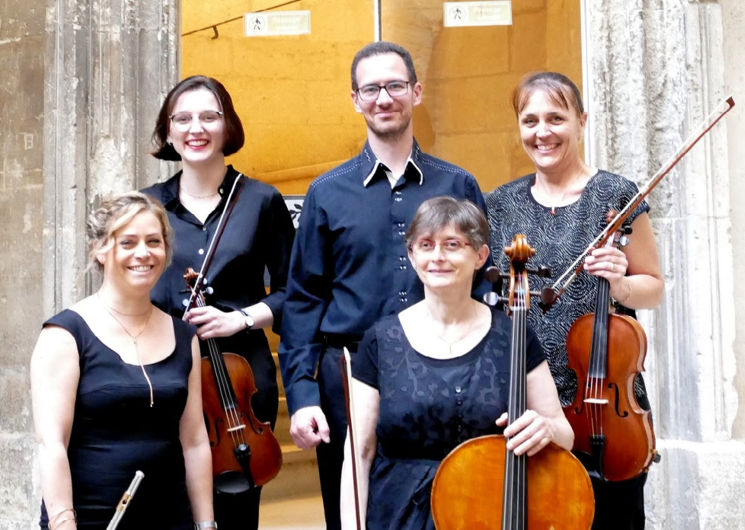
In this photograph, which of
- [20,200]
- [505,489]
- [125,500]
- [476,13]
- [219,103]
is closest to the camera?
[505,489]

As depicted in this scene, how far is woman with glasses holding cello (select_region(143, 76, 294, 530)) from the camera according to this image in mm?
2213

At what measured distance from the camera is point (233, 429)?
2.19 meters

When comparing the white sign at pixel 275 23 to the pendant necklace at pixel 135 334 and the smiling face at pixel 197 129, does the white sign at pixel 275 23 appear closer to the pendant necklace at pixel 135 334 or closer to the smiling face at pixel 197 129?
the smiling face at pixel 197 129

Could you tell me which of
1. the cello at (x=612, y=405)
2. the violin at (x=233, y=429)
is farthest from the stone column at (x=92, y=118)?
the cello at (x=612, y=405)

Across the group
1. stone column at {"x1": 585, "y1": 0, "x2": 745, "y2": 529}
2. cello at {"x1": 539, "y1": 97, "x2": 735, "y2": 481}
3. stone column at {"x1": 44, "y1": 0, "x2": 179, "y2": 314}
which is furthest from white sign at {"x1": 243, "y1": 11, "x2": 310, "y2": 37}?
cello at {"x1": 539, "y1": 97, "x2": 735, "y2": 481}

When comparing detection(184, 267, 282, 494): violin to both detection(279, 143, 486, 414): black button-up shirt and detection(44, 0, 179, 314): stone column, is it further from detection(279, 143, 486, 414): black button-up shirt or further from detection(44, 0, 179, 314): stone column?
detection(44, 0, 179, 314): stone column

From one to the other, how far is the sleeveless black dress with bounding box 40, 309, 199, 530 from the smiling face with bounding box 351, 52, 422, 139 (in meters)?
0.78

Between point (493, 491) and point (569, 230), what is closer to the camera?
point (493, 491)

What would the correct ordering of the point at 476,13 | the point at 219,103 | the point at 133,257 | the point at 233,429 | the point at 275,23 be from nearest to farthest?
the point at 133,257 → the point at 233,429 → the point at 219,103 → the point at 476,13 → the point at 275,23

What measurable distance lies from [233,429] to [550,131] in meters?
1.05

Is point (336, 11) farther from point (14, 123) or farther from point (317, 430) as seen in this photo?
point (317, 430)

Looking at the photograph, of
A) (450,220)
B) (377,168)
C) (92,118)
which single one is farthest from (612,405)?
(92,118)

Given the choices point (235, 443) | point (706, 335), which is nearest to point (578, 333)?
point (235, 443)

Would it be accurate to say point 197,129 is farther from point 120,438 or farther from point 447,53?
point 447,53
